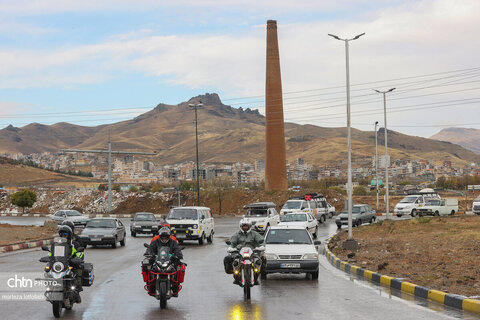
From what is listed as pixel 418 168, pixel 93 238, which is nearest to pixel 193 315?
pixel 93 238

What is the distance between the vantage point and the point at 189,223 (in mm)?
29844

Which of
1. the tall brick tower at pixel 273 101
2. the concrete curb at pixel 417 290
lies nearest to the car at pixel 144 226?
the concrete curb at pixel 417 290

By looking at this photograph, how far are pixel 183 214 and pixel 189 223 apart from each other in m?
0.83

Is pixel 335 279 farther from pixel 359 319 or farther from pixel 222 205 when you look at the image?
pixel 222 205

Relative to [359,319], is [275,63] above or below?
above

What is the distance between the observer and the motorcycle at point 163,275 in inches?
447

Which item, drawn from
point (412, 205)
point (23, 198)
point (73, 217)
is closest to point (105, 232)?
point (73, 217)

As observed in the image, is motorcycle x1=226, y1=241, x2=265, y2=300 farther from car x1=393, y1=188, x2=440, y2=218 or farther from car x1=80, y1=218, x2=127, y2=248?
car x1=393, y1=188, x2=440, y2=218

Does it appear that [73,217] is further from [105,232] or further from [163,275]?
[163,275]

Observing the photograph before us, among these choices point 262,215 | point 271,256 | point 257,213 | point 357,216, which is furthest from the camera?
point 357,216

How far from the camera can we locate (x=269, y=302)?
40.4 ft

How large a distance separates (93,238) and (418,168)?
178911mm

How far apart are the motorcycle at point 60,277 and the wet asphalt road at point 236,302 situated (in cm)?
30

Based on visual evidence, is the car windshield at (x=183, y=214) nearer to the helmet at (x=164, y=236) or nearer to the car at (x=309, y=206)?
the car at (x=309, y=206)
